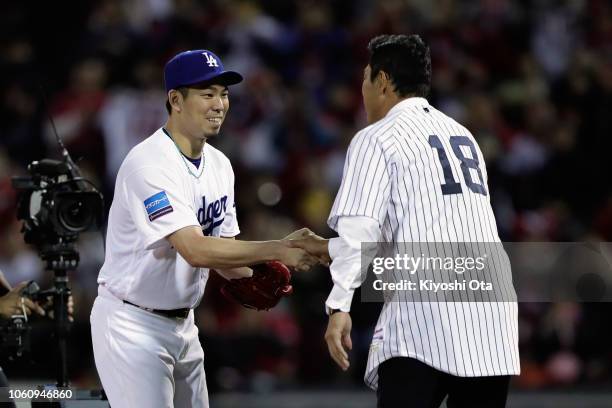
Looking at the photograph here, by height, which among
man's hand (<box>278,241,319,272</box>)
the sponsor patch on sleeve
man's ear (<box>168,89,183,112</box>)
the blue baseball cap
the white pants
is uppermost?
the blue baseball cap

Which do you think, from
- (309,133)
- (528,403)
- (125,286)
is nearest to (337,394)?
(528,403)

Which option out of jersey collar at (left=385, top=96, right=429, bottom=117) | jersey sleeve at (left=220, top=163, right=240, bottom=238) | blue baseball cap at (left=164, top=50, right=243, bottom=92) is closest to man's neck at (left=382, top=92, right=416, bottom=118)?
jersey collar at (left=385, top=96, right=429, bottom=117)

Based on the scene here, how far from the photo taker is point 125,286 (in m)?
4.70

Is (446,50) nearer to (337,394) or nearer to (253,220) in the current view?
(253,220)

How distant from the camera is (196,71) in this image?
15.6 feet

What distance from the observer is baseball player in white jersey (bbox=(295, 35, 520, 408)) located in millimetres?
4074

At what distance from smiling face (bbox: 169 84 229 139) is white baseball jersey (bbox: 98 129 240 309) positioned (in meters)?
0.11

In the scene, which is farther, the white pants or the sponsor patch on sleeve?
the white pants

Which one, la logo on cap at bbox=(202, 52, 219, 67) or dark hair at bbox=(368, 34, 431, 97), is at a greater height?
la logo on cap at bbox=(202, 52, 219, 67)

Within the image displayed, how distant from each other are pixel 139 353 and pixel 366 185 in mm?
1263

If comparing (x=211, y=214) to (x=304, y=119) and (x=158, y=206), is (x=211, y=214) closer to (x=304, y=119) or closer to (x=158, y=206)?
(x=158, y=206)

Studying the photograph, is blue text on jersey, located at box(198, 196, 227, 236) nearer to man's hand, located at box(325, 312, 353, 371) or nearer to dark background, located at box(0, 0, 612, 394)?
man's hand, located at box(325, 312, 353, 371)

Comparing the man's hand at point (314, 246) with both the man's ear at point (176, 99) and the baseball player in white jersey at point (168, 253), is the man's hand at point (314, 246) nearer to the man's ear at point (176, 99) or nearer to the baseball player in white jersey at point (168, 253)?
the baseball player in white jersey at point (168, 253)

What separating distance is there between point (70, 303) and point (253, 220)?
11.8ft
